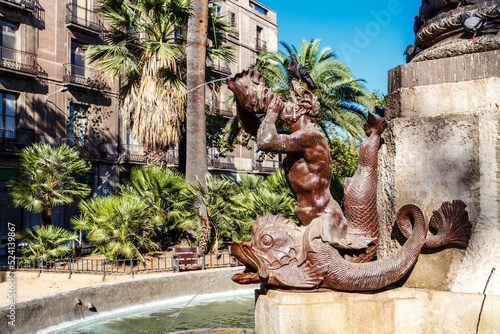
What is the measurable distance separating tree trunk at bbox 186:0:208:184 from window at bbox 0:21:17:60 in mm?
11951

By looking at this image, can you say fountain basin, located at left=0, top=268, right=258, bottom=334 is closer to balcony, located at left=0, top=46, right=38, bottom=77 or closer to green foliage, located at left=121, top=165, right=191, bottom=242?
green foliage, located at left=121, top=165, right=191, bottom=242

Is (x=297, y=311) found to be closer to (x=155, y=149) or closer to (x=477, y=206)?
(x=477, y=206)

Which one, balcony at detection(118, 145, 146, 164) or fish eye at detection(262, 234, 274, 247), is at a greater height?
balcony at detection(118, 145, 146, 164)

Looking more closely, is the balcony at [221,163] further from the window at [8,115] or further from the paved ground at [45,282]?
the paved ground at [45,282]

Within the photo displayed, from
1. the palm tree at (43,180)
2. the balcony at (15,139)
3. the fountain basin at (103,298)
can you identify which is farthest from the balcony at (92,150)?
the fountain basin at (103,298)

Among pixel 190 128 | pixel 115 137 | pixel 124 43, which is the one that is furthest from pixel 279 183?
pixel 115 137

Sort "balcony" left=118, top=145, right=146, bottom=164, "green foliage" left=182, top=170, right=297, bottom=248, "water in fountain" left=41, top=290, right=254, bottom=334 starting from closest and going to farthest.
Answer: "water in fountain" left=41, top=290, right=254, bottom=334 < "green foliage" left=182, top=170, right=297, bottom=248 < "balcony" left=118, top=145, right=146, bottom=164

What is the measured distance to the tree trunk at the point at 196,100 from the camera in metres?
13.9

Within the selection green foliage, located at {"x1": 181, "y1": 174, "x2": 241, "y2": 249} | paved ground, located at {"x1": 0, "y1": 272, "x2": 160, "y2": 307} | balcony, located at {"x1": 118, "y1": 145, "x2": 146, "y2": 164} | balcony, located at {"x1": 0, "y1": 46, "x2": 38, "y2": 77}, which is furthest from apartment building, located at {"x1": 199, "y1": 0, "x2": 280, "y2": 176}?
paved ground, located at {"x1": 0, "y1": 272, "x2": 160, "y2": 307}

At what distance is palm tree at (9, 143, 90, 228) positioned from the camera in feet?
41.4

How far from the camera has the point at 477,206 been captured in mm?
3172

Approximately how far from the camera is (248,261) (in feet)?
11.1

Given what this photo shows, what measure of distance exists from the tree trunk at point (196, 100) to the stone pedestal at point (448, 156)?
1024 centimetres

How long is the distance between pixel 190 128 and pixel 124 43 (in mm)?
4838
